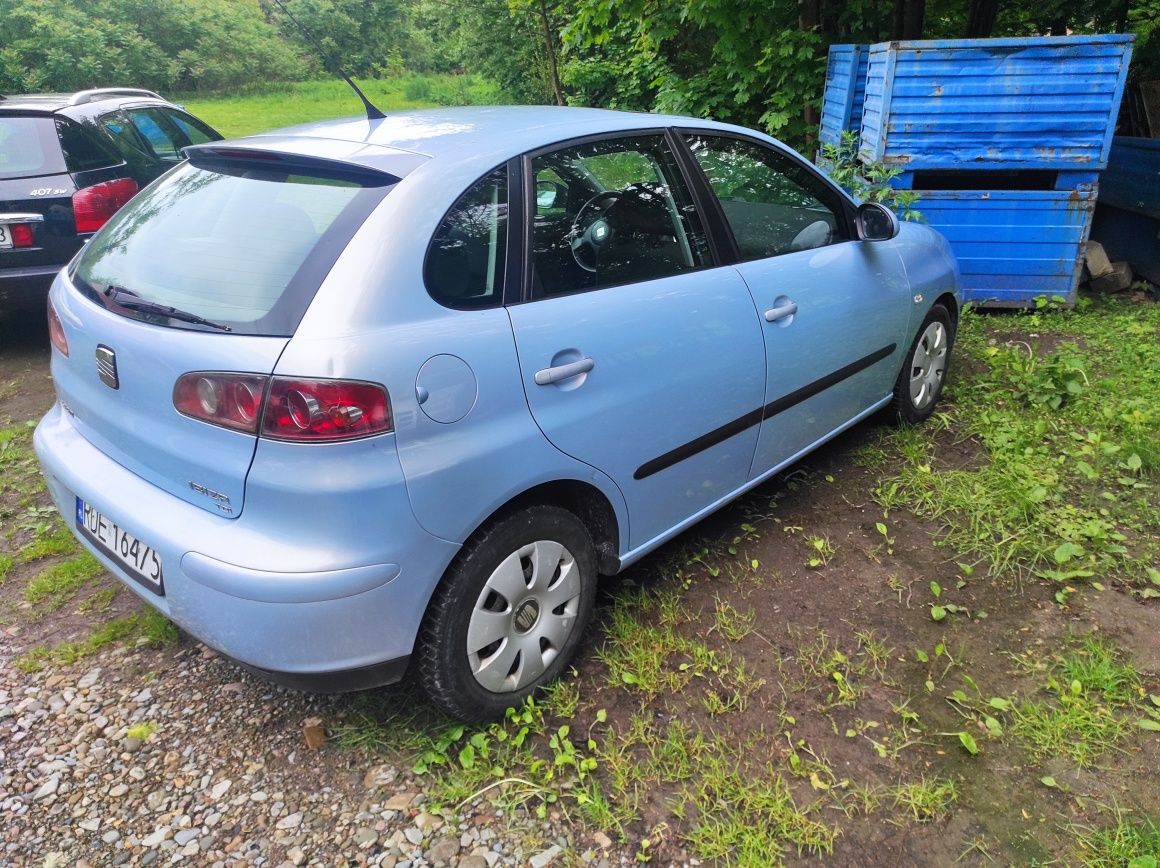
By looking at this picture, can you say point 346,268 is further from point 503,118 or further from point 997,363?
point 997,363

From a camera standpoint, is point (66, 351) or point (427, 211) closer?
point (427, 211)

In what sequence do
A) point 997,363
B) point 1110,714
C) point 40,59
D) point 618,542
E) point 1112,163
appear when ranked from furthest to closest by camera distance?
point 40,59 < point 1112,163 < point 997,363 < point 618,542 < point 1110,714

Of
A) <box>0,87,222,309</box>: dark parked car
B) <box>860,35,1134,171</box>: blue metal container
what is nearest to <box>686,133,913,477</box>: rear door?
<box>860,35,1134,171</box>: blue metal container

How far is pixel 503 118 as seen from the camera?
8.37ft

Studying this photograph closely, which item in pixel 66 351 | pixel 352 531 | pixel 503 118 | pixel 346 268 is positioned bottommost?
pixel 352 531

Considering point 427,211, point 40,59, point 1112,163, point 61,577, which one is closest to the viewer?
point 427,211

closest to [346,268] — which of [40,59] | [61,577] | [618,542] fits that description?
[618,542]

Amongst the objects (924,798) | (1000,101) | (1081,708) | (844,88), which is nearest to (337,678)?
(924,798)

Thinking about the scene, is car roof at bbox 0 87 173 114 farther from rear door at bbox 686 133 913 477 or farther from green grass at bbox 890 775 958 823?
green grass at bbox 890 775 958 823

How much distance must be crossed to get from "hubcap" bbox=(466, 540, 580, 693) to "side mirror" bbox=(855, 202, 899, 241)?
6.44 feet

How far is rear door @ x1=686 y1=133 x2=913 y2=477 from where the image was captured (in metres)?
2.87

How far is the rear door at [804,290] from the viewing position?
9.41 ft

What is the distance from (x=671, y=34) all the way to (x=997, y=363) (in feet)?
14.8

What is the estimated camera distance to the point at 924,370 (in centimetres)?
396
